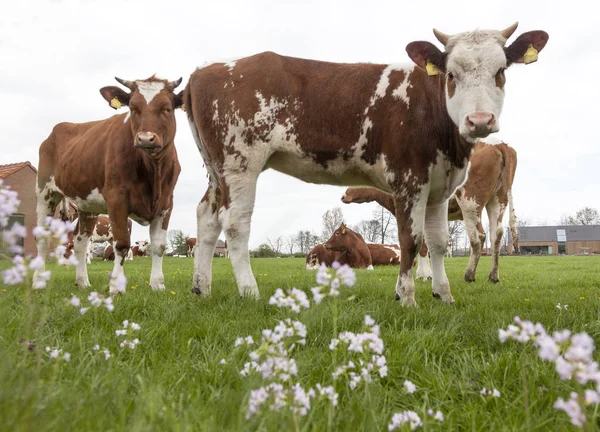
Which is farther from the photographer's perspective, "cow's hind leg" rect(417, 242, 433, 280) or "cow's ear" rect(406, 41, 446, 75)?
"cow's hind leg" rect(417, 242, 433, 280)

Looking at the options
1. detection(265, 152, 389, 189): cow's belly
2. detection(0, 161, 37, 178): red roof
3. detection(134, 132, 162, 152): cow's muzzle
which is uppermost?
detection(0, 161, 37, 178): red roof

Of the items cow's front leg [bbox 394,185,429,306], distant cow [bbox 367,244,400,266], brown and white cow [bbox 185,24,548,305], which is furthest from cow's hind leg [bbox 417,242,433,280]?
distant cow [bbox 367,244,400,266]

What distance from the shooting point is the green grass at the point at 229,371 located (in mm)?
1505

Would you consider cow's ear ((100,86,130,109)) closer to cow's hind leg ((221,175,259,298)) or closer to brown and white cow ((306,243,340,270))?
cow's hind leg ((221,175,259,298))

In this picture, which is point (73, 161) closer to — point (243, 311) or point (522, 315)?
point (243, 311)

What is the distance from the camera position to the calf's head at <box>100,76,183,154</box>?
6.23m

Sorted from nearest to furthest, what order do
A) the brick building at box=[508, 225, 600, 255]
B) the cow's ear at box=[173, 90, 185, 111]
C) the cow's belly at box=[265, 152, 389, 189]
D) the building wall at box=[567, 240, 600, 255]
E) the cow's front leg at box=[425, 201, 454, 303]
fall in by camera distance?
the cow's belly at box=[265, 152, 389, 189]
the cow's front leg at box=[425, 201, 454, 303]
the cow's ear at box=[173, 90, 185, 111]
the building wall at box=[567, 240, 600, 255]
the brick building at box=[508, 225, 600, 255]

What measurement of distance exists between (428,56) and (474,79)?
1.97ft

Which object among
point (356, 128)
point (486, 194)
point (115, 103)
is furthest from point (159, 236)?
point (486, 194)

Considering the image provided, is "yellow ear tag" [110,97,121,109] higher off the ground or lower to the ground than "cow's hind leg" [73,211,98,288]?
higher

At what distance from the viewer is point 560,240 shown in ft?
338

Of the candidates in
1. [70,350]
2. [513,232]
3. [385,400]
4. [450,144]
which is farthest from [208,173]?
[513,232]

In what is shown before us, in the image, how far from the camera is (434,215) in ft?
18.4

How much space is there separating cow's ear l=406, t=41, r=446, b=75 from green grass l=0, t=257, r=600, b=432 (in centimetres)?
244
